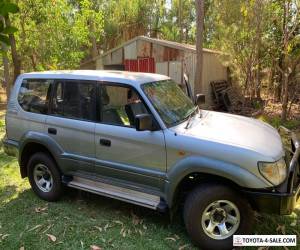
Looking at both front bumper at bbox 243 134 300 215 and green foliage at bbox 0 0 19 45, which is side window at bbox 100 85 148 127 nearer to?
front bumper at bbox 243 134 300 215

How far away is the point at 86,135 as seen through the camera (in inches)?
175

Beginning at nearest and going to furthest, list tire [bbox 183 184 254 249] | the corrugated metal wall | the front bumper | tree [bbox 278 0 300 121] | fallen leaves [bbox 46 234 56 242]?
the front bumper < tire [bbox 183 184 254 249] < fallen leaves [bbox 46 234 56 242] < tree [bbox 278 0 300 121] < the corrugated metal wall

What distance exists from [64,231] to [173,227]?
1428 millimetres

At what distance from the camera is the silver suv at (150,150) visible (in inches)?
138

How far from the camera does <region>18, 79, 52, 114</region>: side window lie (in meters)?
4.93

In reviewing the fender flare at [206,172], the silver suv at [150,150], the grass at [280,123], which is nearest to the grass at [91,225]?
the silver suv at [150,150]

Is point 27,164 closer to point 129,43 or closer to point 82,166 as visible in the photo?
point 82,166

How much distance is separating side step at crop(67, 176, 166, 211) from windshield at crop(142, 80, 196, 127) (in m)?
0.95

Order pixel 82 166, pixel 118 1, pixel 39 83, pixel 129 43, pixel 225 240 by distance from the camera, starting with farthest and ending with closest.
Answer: pixel 118 1
pixel 129 43
pixel 39 83
pixel 82 166
pixel 225 240

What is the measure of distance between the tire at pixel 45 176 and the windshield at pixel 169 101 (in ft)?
6.26

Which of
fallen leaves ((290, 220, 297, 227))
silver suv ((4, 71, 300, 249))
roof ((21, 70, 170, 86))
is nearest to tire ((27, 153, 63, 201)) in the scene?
silver suv ((4, 71, 300, 249))

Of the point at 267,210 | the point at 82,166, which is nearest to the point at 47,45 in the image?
the point at 82,166

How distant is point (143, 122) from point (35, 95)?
217cm

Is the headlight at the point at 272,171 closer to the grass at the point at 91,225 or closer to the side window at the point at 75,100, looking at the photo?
the grass at the point at 91,225
